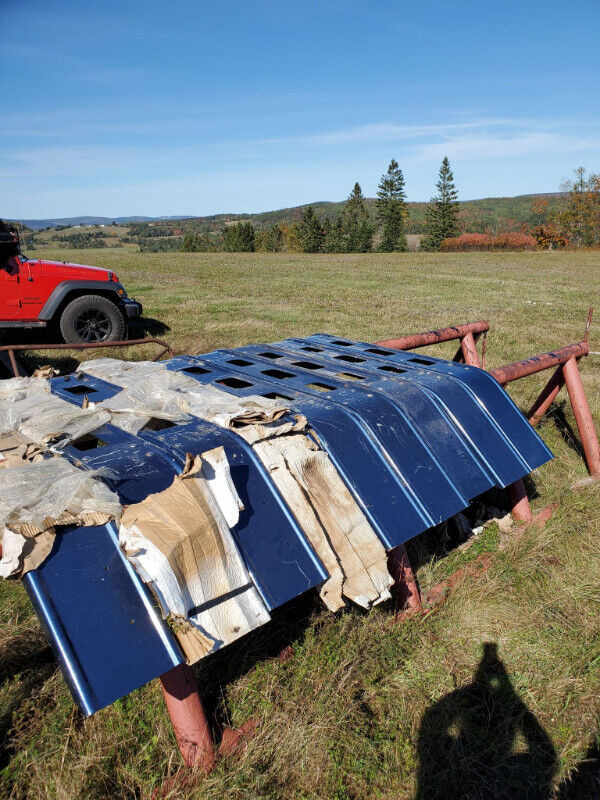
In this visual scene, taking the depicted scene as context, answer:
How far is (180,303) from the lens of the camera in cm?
1582

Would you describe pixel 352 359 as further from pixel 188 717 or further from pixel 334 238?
pixel 334 238

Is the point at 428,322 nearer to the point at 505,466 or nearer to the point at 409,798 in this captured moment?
the point at 505,466

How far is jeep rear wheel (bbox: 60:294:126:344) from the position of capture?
30.2 feet

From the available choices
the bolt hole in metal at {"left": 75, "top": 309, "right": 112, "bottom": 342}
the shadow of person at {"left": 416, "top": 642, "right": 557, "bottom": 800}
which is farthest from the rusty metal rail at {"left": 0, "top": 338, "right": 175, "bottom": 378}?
the bolt hole in metal at {"left": 75, "top": 309, "right": 112, "bottom": 342}

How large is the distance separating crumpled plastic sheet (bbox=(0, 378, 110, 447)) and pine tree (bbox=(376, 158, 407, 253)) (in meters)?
66.0

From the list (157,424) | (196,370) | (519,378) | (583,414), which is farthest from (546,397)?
(157,424)

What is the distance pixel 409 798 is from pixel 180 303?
1489 cm

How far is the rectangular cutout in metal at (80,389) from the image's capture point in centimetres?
368

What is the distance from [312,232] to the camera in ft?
236

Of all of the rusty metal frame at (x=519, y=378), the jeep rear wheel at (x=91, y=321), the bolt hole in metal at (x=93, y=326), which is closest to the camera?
the rusty metal frame at (x=519, y=378)

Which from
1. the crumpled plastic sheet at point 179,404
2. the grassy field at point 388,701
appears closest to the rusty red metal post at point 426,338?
the grassy field at point 388,701

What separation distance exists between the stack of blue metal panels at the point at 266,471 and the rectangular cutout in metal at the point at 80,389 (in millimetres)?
→ 13

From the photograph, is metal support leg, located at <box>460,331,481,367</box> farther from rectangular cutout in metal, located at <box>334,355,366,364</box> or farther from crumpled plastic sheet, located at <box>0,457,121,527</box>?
crumpled plastic sheet, located at <box>0,457,121,527</box>

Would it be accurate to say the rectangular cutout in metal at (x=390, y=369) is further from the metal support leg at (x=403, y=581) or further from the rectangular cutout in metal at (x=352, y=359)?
the metal support leg at (x=403, y=581)
